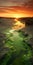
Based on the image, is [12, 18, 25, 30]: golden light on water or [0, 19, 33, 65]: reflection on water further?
[12, 18, 25, 30]: golden light on water

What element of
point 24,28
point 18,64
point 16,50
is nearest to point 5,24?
point 24,28

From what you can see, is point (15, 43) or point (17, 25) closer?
point (15, 43)

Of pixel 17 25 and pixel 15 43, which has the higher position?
pixel 17 25

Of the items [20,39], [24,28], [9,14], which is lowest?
[20,39]

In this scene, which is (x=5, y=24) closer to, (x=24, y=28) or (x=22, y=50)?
(x=24, y=28)

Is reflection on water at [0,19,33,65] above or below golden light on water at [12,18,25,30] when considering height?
below

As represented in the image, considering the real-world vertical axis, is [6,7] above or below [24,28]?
above

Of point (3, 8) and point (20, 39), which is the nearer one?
point (20, 39)

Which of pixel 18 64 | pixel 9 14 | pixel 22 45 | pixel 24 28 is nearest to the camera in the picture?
pixel 18 64

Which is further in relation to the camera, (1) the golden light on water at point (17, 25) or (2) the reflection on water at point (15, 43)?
(1) the golden light on water at point (17, 25)

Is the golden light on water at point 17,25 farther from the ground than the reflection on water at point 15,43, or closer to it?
farther from the ground

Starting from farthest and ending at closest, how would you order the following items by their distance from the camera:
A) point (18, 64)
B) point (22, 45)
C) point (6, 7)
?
point (6, 7) < point (22, 45) < point (18, 64)
